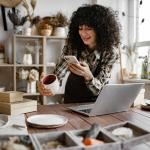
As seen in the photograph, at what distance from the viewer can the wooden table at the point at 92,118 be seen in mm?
1025

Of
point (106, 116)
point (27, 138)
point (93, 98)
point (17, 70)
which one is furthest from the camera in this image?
point (17, 70)

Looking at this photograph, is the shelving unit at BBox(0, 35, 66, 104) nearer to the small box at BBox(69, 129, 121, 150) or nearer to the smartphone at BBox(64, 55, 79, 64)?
the smartphone at BBox(64, 55, 79, 64)

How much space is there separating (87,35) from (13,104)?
2.68ft

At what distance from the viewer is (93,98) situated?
169cm

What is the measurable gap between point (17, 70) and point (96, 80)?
1800 mm

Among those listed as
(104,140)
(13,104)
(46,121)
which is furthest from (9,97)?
(104,140)

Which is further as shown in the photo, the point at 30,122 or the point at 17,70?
the point at 17,70

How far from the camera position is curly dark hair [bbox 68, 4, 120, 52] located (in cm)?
179

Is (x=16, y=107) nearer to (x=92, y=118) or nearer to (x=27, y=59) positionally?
(x=92, y=118)

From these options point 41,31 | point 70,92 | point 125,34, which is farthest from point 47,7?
point 70,92

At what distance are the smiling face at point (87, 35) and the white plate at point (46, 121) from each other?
0.79m

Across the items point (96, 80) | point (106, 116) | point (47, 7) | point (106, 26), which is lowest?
point (106, 116)

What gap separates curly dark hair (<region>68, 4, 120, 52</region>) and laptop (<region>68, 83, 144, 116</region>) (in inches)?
22.1

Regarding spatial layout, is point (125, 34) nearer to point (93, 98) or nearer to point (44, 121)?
point (93, 98)
